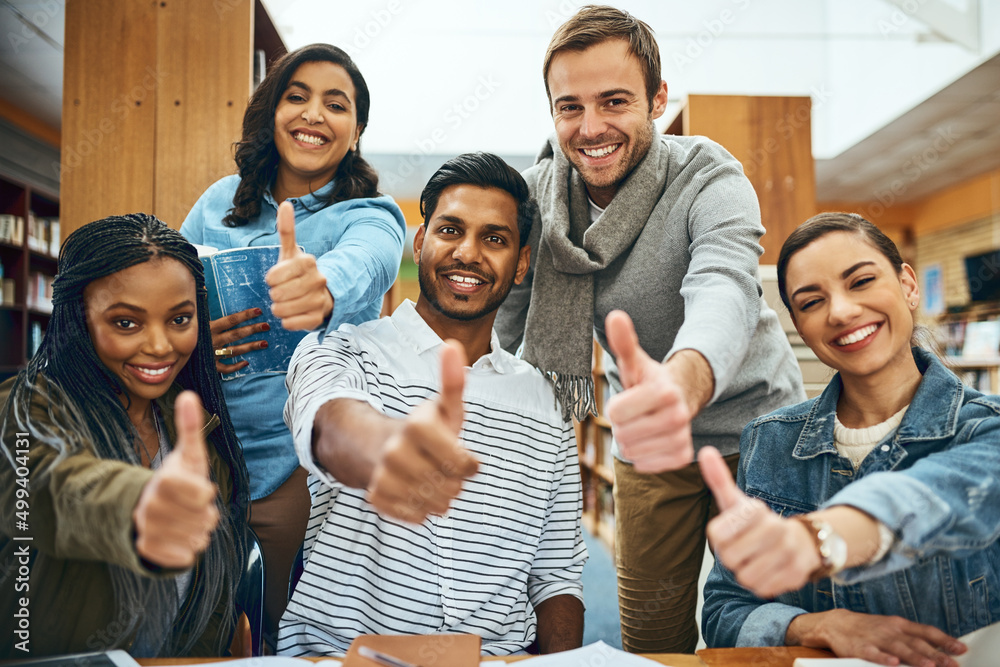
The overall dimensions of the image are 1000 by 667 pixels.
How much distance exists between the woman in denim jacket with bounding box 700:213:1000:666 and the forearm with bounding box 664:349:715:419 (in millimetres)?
195

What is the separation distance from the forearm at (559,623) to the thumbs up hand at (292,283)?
2.46 feet

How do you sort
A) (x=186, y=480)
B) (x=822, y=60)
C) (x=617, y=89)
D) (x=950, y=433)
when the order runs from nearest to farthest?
(x=186, y=480) → (x=950, y=433) → (x=617, y=89) → (x=822, y=60)

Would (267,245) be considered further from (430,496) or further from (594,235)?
(430,496)

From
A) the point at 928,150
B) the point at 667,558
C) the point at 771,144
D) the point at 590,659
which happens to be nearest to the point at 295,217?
the point at 590,659

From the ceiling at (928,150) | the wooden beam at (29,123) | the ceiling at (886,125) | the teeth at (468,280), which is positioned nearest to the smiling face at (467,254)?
the teeth at (468,280)

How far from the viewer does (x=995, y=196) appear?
6809 millimetres

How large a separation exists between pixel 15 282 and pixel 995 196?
28.4 feet

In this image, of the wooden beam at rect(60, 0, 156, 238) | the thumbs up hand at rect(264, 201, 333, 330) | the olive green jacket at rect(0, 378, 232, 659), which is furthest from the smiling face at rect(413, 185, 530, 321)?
the wooden beam at rect(60, 0, 156, 238)

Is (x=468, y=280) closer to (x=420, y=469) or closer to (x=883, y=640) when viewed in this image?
(x=420, y=469)

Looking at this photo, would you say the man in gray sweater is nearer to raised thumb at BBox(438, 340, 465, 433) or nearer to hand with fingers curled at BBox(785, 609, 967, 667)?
hand with fingers curled at BBox(785, 609, 967, 667)

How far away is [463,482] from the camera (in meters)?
1.10

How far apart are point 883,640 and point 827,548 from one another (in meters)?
0.30

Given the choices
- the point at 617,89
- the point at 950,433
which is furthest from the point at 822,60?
the point at 950,433

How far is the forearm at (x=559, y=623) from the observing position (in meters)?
1.34
